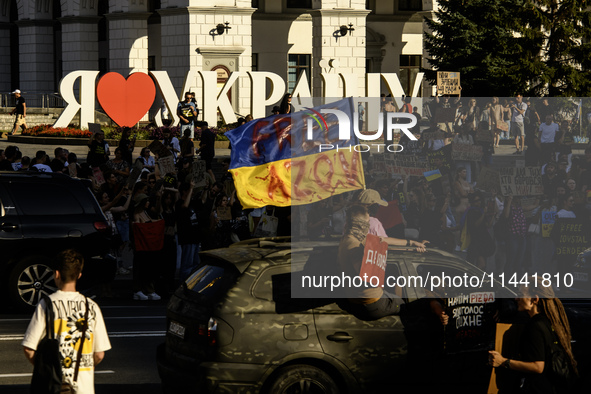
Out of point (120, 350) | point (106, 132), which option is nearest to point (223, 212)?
point (120, 350)

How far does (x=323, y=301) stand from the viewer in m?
8.42

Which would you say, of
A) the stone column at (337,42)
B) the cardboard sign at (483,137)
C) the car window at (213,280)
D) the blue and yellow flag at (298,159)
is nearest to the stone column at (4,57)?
the stone column at (337,42)

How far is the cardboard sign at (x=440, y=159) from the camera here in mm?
17203

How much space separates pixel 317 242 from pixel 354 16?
1388 inches

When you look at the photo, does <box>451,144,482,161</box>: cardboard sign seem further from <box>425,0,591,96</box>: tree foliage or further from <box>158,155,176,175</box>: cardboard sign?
<box>425,0,591,96</box>: tree foliage

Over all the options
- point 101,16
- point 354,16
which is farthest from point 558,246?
point 101,16

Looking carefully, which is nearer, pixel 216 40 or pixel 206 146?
pixel 206 146

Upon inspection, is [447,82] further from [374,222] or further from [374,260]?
[374,260]

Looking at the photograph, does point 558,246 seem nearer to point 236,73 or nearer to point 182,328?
point 182,328

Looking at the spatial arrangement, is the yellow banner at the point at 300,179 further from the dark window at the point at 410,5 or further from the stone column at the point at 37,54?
the stone column at the point at 37,54

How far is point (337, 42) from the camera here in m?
43.3

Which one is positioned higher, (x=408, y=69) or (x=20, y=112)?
(x=408, y=69)

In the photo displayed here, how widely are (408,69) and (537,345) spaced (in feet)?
152

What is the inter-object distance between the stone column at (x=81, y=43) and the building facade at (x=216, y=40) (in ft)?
0.16
